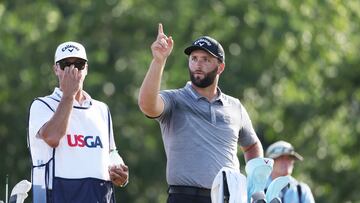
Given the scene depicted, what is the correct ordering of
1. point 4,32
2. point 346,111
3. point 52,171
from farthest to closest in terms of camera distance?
point 346,111
point 4,32
point 52,171

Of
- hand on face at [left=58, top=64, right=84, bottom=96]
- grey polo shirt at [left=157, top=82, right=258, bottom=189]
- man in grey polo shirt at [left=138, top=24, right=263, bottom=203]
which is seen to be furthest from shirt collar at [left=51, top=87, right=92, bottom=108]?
grey polo shirt at [left=157, top=82, right=258, bottom=189]

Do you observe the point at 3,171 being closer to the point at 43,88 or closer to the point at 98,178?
the point at 43,88

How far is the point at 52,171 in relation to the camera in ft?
35.0

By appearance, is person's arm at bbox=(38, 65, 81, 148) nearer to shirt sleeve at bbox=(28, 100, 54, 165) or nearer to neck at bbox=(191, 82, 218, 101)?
shirt sleeve at bbox=(28, 100, 54, 165)

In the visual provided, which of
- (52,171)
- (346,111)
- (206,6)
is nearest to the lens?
(52,171)

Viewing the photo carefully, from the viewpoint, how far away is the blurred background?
24.2 m

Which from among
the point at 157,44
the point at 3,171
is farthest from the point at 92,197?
the point at 3,171

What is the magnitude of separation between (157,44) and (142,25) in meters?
14.2

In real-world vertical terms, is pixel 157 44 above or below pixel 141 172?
above

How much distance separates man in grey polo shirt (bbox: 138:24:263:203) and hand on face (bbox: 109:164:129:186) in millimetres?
417

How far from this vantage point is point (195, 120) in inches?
444

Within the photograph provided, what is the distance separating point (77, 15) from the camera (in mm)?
24984

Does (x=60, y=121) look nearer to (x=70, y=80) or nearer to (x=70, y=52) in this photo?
(x=70, y=80)

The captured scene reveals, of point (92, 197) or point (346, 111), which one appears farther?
point (346, 111)
